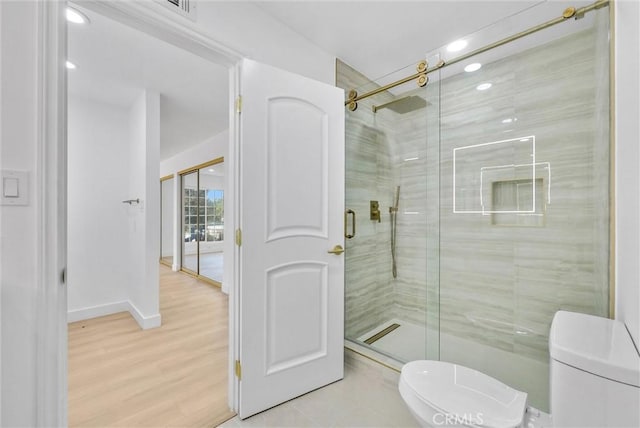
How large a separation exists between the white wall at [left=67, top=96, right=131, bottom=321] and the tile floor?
258 cm

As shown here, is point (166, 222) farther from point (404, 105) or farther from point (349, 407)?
point (349, 407)

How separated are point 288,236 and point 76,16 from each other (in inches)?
74.7

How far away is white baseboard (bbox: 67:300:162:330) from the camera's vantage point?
280 cm

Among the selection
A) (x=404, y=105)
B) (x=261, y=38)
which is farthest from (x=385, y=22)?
(x=261, y=38)

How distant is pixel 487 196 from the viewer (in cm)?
214

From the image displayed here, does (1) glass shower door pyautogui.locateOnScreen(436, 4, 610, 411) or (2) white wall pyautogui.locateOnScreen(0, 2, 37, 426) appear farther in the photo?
(1) glass shower door pyautogui.locateOnScreen(436, 4, 610, 411)

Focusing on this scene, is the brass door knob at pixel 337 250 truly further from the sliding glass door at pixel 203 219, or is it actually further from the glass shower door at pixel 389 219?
the sliding glass door at pixel 203 219

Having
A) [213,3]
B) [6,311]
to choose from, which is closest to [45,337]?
[6,311]

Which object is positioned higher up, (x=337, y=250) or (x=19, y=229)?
(x=19, y=229)

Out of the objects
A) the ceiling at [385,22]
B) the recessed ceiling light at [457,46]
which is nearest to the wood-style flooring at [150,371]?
the ceiling at [385,22]

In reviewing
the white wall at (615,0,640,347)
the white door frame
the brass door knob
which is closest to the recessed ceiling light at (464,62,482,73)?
the white wall at (615,0,640,347)

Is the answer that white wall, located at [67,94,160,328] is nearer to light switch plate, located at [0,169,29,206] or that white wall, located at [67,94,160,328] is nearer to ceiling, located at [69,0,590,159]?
ceiling, located at [69,0,590,159]

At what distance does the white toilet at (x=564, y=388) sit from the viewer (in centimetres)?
81

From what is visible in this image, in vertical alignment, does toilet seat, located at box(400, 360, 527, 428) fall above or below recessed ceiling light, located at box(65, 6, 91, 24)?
below
